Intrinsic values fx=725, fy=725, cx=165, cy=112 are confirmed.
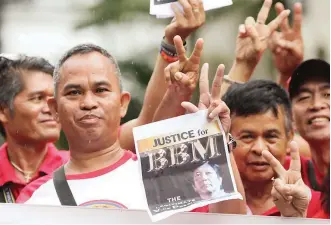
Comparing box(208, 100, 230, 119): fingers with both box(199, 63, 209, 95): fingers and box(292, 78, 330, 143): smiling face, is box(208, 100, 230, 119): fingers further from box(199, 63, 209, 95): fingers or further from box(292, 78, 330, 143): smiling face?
box(292, 78, 330, 143): smiling face

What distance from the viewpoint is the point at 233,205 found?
2.79 meters

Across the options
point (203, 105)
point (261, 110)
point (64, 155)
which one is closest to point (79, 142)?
point (64, 155)

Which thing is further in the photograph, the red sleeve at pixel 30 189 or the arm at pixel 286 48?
the red sleeve at pixel 30 189

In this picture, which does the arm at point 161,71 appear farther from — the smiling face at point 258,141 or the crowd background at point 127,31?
the smiling face at point 258,141

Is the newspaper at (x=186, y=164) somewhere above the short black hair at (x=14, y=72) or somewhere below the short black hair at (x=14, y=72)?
below

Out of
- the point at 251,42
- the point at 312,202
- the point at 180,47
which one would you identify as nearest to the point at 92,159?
the point at 180,47

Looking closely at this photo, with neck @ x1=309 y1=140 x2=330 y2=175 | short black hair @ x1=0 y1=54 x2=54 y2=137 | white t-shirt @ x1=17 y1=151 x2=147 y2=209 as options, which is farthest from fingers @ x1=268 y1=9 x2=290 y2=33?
short black hair @ x1=0 y1=54 x2=54 y2=137

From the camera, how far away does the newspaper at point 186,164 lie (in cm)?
277

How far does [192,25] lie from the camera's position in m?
2.79

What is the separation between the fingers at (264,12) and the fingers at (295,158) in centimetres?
48

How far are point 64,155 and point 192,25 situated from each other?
0.72 metres

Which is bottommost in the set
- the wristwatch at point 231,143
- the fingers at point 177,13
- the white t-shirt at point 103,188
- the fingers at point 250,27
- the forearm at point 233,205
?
the forearm at point 233,205

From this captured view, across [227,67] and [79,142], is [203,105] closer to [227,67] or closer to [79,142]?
[227,67]

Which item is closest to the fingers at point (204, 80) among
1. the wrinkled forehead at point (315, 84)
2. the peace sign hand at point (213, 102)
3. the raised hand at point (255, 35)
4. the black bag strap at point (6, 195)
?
the peace sign hand at point (213, 102)
